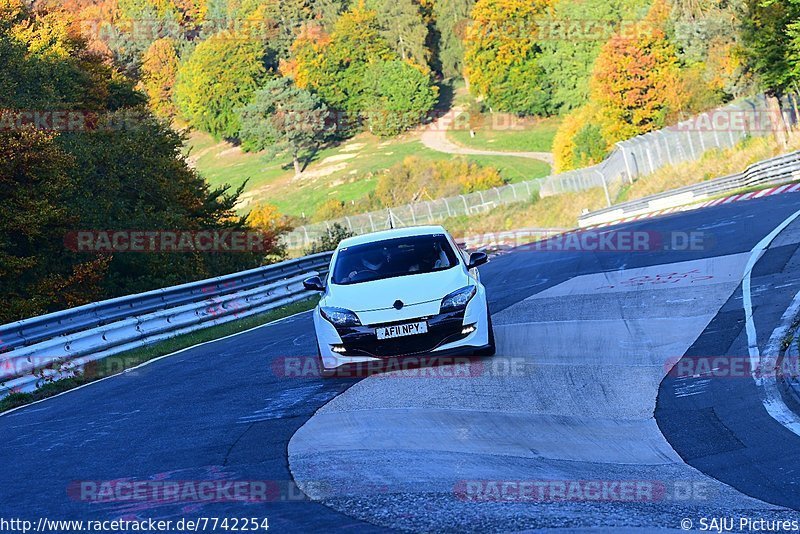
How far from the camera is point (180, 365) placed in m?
14.7

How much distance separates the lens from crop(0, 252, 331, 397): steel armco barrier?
47.1ft

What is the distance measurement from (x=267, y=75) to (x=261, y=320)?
118 meters

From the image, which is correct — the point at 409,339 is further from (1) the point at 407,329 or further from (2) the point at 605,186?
(2) the point at 605,186

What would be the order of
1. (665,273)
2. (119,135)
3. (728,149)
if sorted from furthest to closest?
(728,149), (119,135), (665,273)

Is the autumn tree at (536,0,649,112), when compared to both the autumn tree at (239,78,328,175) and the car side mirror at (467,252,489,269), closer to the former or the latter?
the autumn tree at (239,78,328,175)

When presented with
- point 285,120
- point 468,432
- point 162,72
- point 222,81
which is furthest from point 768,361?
point 162,72

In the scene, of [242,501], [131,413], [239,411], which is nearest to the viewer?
[242,501]

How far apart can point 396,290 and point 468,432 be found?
307 cm

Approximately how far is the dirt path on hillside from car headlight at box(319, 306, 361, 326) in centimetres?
8657

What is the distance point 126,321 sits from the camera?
17625 mm

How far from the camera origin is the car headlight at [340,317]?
10.9m

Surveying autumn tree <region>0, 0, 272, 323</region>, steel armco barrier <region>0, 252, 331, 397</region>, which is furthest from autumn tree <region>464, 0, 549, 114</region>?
steel armco barrier <region>0, 252, 331, 397</region>

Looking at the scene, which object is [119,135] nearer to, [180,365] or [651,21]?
[180,365]

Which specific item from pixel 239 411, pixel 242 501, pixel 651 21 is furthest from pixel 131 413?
pixel 651 21
